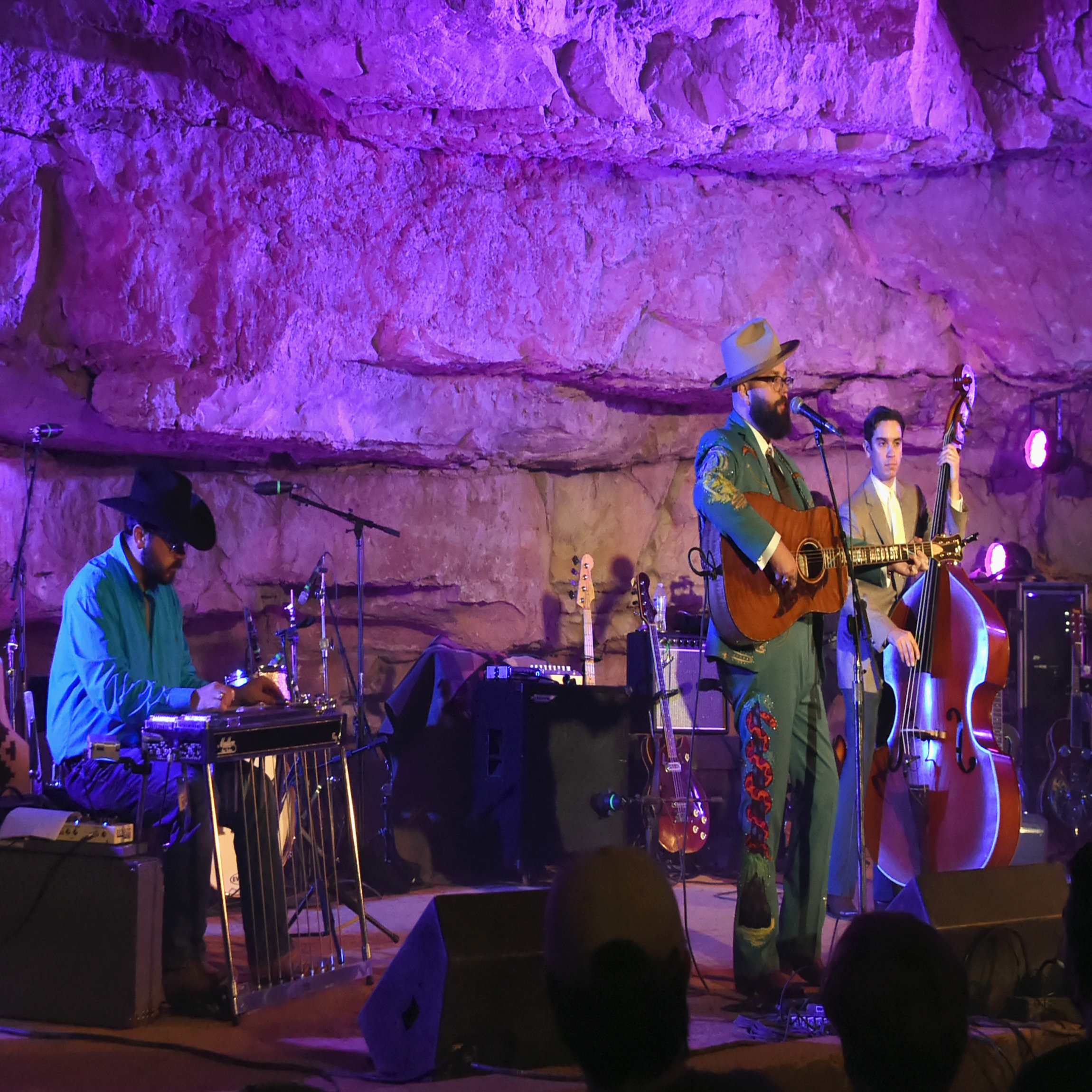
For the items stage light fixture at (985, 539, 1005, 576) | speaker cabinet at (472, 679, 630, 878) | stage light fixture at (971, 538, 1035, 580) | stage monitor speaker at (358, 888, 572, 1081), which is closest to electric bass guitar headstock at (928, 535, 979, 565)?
stage monitor speaker at (358, 888, 572, 1081)

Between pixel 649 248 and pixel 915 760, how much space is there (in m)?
3.36

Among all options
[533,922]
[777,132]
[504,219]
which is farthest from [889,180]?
[533,922]

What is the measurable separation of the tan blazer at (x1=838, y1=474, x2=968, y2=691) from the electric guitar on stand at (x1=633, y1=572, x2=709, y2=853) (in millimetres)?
1307

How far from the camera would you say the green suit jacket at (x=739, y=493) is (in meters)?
3.76

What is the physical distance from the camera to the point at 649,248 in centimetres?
643

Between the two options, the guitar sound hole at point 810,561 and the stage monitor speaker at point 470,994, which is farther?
the guitar sound hole at point 810,561

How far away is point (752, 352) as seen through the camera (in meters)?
4.12

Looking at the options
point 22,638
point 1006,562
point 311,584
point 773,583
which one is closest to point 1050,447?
point 1006,562

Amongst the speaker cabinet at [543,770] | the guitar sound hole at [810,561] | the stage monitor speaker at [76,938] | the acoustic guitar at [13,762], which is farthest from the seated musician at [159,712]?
the speaker cabinet at [543,770]

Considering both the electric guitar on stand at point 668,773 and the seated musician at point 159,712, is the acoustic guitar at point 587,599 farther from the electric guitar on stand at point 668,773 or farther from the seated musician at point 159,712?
the seated musician at point 159,712

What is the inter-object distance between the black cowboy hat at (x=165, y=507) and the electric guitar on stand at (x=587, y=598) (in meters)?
3.14

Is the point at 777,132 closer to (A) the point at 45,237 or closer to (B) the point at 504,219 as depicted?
(B) the point at 504,219

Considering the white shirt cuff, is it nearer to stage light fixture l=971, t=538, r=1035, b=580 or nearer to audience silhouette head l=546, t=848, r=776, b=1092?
audience silhouette head l=546, t=848, r=776, b=1092

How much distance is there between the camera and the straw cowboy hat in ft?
13.4
